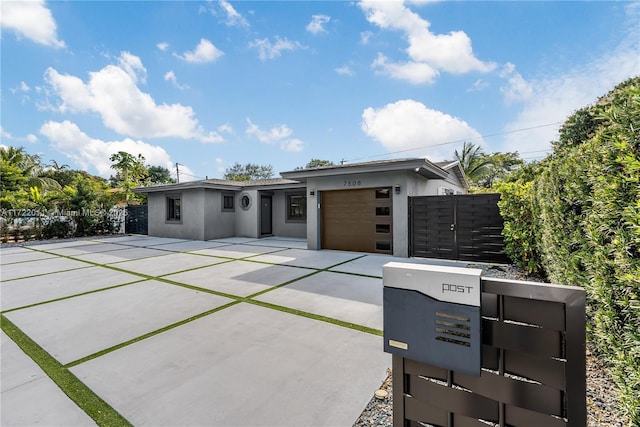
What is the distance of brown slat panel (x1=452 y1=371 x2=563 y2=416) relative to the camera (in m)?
1.16

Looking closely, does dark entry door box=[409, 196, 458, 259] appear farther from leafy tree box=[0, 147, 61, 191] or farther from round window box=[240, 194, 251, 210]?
leafy tree box=[0, 147, 61, 191]

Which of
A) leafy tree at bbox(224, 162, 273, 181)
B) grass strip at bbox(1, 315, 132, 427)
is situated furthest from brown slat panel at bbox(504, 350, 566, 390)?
leafy tree at bbox(224, 162, 273, 181)

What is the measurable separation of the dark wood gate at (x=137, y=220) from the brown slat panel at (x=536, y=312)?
61.7ft

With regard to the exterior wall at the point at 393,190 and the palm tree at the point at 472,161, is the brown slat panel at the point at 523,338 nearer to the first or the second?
the exterior wall at the point at 393,190

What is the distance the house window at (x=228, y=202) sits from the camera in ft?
47.3

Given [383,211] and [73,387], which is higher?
[383,211]

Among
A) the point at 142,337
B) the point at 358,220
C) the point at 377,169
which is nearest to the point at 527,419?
the point at 142,337

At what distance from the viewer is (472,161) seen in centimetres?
2142

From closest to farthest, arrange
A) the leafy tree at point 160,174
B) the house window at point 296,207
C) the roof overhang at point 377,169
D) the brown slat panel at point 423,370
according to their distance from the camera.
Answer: the brown slat panel at point 423,370 < the roof overhang at point 377,169 < the house window at point 296,207 < the leafy tree at point 160,174

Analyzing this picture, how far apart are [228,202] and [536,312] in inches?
579

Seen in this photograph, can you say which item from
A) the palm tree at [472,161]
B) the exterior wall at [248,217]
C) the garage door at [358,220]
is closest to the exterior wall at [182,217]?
→ the exterior wall at [248,217]

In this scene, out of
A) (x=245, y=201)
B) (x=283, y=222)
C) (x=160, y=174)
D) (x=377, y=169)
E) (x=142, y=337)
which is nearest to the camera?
(x=142, y=337)

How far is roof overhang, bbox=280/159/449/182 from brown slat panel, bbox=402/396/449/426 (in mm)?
7361

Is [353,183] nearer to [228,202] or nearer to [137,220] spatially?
[228,202]
